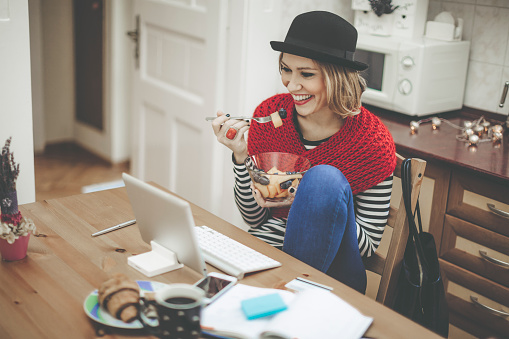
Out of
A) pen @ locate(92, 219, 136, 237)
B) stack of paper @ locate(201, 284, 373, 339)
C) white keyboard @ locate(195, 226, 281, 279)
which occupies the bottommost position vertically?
pen @ locate(92, 219, 136, 237)

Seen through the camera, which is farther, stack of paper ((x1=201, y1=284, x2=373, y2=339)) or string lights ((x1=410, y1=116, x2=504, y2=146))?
string lights ((x1=410, y1=116, x2=504, y2=146))

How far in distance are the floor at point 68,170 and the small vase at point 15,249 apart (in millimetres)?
2323

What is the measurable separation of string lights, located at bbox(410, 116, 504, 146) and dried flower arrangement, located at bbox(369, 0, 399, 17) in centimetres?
50

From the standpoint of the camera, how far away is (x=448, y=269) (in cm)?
215

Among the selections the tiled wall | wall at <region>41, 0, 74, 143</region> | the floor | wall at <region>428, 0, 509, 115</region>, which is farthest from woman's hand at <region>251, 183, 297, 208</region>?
wall at <region>41, 0, 74, 143</region>

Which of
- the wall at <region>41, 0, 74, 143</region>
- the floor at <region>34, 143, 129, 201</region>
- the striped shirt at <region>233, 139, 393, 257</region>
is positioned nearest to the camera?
the striped shirt at <region>233, 139, 393, 257</region>

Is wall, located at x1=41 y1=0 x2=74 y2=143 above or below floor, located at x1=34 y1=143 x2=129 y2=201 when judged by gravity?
above

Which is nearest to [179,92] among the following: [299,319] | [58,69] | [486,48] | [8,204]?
[486,48]

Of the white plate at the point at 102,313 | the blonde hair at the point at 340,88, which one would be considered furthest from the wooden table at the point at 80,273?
the blonde hair at the point at 340,88

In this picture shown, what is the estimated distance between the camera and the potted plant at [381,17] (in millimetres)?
2529

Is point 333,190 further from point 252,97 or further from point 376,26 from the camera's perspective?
point 376,26

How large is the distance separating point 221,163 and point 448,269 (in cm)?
111

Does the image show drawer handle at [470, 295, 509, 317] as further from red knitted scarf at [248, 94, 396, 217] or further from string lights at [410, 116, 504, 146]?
red knitted scarf at [248, 94, 396, 217]

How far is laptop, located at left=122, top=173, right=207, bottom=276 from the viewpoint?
1147 mm
